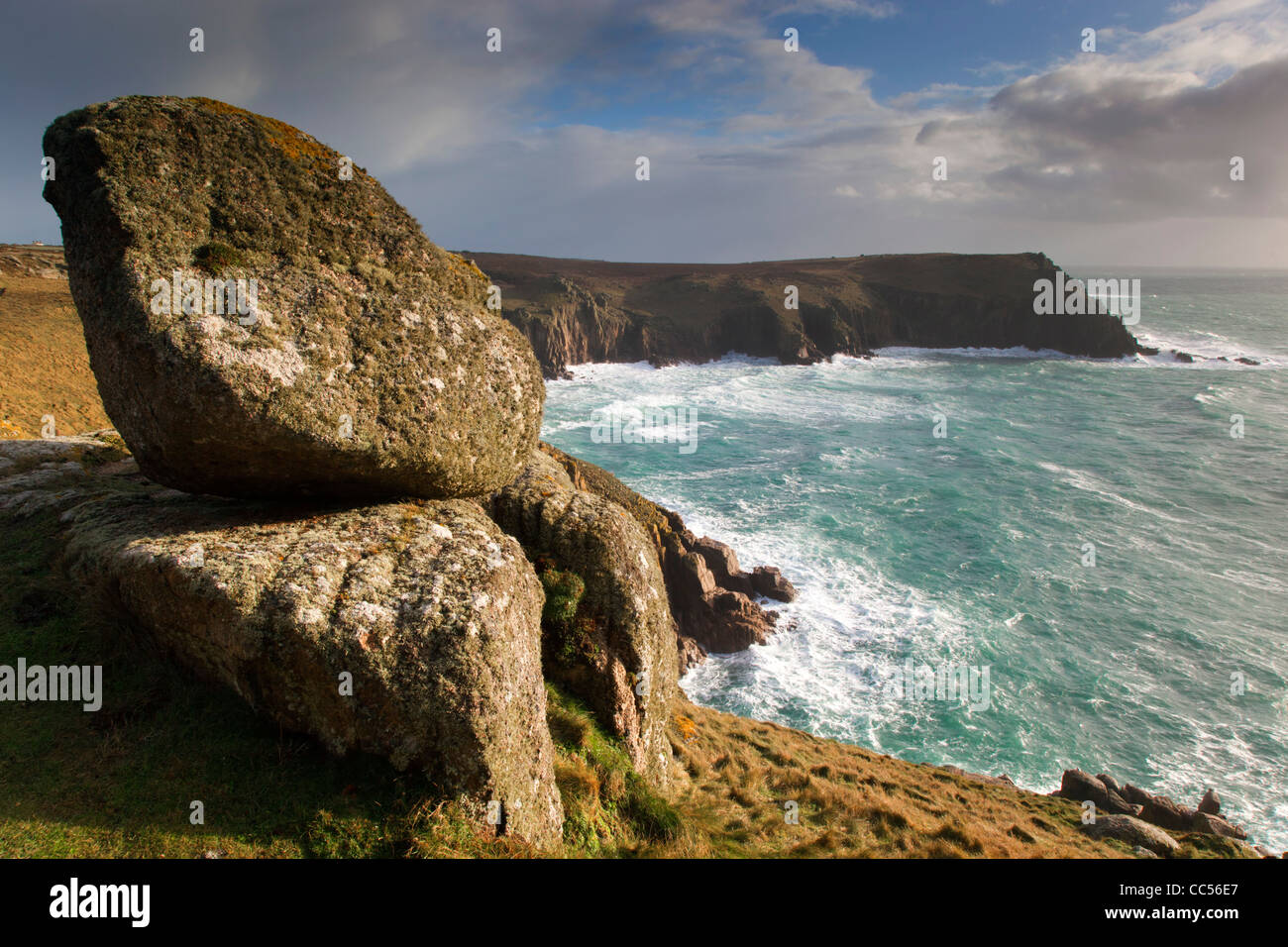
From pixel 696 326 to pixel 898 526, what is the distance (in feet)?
218

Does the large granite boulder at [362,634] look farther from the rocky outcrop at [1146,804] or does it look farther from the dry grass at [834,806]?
the rocky outcrop at [1146,804]

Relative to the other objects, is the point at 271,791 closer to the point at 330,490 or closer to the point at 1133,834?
the point at 330,490

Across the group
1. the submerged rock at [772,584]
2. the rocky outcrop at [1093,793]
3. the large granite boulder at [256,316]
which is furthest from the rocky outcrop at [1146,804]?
the large granite boulder at [256,316]

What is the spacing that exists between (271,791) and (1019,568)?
3270 centimetres

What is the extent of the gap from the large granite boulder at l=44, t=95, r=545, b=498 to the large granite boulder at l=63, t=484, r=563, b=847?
926 mm

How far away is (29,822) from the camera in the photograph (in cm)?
486

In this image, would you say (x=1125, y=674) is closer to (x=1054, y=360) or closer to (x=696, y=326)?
(x=696, y=326)

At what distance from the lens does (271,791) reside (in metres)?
5.55

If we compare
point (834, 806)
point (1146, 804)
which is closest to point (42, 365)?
point (834, 806)

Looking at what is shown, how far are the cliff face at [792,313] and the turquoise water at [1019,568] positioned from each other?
25990mm

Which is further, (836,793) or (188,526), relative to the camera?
(836,793)

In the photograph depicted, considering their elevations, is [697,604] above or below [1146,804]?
above

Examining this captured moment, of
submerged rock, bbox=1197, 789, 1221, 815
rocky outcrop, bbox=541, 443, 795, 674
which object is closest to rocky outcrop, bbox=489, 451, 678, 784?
rocky outcrop, bbox=541, 443, 795, 674

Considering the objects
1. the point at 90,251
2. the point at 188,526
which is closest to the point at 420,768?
the point at 188,526
